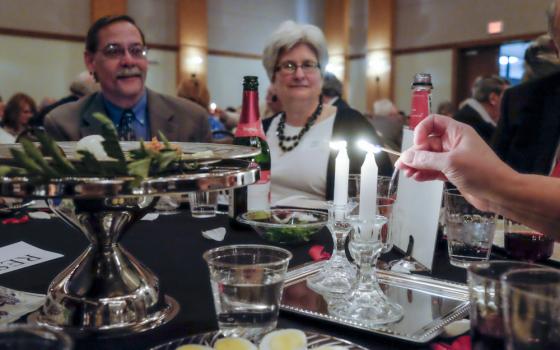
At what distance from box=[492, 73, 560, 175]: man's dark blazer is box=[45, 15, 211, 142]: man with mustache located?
62.9 inches

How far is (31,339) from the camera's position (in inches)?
23.2

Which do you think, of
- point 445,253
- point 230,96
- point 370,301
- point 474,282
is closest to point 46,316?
point 370,301

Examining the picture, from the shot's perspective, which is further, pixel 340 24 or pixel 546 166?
pixel 340 24

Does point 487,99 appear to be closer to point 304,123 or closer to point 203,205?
point 304,123

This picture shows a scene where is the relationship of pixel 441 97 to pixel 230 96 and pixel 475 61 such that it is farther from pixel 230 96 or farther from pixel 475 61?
pixel 230 96

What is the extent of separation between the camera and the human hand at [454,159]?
1.01 meters

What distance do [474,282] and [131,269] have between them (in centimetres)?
56

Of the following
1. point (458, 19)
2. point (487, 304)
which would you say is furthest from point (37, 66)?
point (487, 304)

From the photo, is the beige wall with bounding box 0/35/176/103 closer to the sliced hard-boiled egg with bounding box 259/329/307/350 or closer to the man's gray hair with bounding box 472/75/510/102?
the man's gray hair with bounding box 472/75/510/102

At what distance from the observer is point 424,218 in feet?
3.79

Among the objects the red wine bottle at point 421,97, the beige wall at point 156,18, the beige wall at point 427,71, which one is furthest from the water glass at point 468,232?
the beige wall at point 156,18

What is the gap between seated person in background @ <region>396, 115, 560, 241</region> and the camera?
101 cm

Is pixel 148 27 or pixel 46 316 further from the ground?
Answer: pixel 148 27

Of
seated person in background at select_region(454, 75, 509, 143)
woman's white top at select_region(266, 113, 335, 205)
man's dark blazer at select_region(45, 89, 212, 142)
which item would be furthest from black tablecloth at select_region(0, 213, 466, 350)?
seated person in background at select_region(454, 75, 509, 143)
